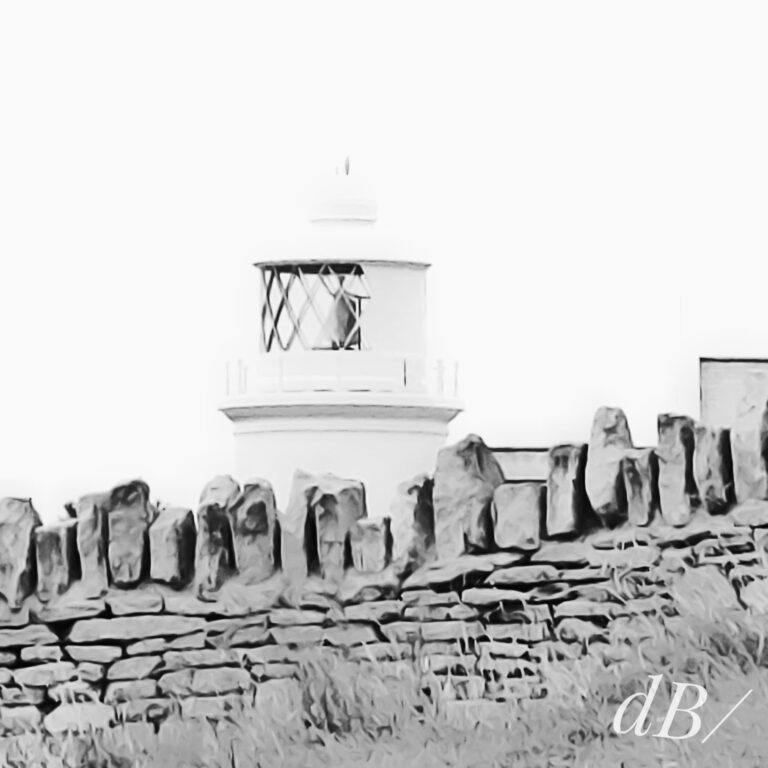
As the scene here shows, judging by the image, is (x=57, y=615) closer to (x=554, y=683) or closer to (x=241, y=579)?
(x=241, y=579)

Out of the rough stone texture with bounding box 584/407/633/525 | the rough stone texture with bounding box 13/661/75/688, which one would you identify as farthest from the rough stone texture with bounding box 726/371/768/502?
the rough stone texture with bounding box 13/661/75/688

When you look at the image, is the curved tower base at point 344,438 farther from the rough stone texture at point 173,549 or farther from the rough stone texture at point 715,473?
the rough stone texture at point 715,473

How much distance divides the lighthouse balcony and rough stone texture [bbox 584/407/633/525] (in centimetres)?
398

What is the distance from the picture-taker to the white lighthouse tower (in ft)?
54.0

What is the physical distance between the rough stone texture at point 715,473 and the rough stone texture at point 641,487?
20cm

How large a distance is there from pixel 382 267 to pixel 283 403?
104 centimetres

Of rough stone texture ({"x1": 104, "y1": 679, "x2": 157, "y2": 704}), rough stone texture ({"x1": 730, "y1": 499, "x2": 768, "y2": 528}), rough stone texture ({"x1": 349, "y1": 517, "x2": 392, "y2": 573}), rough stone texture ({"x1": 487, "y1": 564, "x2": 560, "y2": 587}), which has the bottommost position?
rough stone texture ({"x1": 104, "y1": 679, "x2": 157, "y2": 704})

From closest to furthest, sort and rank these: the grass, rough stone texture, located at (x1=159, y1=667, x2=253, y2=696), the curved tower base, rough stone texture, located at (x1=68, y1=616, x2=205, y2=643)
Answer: the grass, rough stone texture, located at (x1=159, y1=667, x2=253, y2=696), rough stone texture, located at (x1=68, y1=616, x2=205, y2=643), the curved tower base

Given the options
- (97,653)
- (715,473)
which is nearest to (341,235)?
(97,653)

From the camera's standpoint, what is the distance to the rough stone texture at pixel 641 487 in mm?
12500

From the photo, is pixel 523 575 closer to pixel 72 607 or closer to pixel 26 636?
pixel 72 607

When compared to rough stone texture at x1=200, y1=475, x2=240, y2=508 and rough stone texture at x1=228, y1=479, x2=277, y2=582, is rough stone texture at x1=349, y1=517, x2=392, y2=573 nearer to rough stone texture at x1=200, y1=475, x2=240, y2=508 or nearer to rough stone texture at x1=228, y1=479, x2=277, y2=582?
rough stone texture at x1=228, y1=479, x2=277, y2=582

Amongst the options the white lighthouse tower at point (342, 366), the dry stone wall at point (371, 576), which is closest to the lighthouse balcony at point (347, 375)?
the white lighthouse tower at point (342, 366)

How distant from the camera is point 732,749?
1171 centimetres
